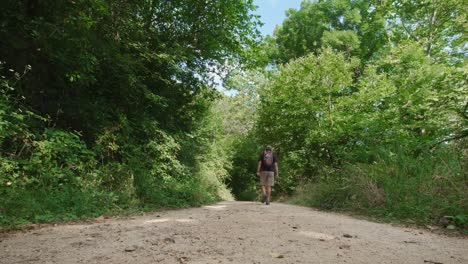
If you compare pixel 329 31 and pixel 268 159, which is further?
pixel 329 31

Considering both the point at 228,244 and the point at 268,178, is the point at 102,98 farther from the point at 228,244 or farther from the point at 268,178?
the point at 228,244

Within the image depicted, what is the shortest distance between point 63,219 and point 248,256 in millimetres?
3460

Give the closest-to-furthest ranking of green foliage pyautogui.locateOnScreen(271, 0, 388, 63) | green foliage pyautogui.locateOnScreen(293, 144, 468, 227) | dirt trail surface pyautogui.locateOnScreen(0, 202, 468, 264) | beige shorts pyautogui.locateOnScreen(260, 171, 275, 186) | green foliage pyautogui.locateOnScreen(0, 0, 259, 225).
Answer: dirt trail surface pyautogui.locateOnScreen(0, 202, 468, 264) < green foliage pyautogui.locateOnScreen(293, 144, 468, 227) < green foliage pyautogui.locateOnScreen(0, 0, 259, 225) < beige shorts pyautogui.locateOnScreen(260, 171, 275, 186) < green foliage pyautogui.locateOnScreen(271, 0, 388, 63)

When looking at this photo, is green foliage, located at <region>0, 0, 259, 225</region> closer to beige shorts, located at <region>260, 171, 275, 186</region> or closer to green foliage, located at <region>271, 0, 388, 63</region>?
beige shorts, located at <region>260, 171, 275, 186</region>

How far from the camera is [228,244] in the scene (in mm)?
3430

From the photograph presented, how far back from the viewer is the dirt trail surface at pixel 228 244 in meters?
2.91

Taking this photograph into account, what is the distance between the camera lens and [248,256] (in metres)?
2.96

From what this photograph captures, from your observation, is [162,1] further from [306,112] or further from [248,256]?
[248,256]

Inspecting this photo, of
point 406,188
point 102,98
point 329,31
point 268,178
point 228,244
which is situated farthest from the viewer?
point 329,31

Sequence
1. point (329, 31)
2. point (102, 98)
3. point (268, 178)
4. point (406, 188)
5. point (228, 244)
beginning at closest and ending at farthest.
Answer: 1. point (228, 244)
2. point (406, 188)
3. point (102, 98)
4. point (268, 178)
5. point (329, 31)

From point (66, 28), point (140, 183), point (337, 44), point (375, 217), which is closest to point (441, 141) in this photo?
point (375, 217)

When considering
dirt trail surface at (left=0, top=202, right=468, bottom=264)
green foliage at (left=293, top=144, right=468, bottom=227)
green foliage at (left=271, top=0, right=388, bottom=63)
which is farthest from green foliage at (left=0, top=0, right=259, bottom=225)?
green foliage at (left=271, top=0, right=388, bottom=63)

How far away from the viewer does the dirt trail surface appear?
291 cm

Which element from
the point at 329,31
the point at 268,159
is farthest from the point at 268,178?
the point at 329,31
